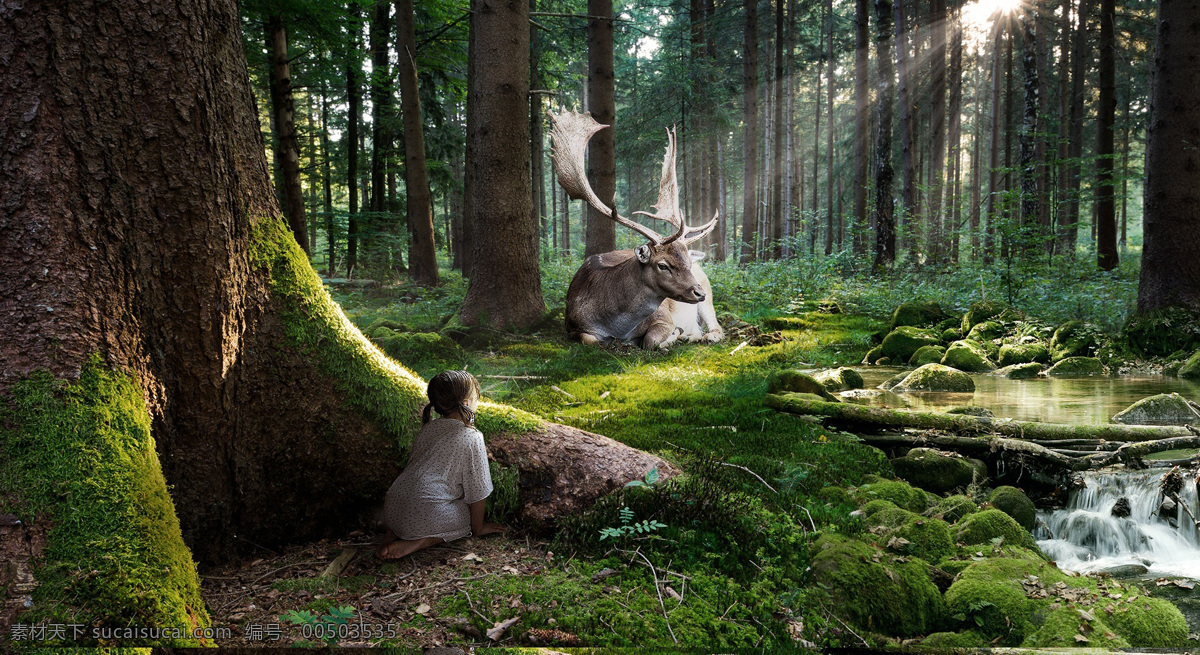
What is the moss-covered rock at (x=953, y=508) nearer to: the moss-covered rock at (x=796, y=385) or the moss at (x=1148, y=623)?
the moss at (x=1148, y=623)

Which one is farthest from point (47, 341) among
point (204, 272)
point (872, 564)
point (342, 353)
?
point (872, 564)

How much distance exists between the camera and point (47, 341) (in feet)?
8.91

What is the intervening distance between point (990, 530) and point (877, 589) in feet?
4.06

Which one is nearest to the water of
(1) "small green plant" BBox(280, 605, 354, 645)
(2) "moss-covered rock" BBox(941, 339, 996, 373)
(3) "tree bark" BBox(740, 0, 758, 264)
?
(2) "moss-covered rock" BBox(941, 339, 996, 373)

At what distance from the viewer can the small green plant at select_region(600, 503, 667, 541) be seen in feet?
11.3

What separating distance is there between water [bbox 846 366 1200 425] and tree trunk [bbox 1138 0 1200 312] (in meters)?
1.87

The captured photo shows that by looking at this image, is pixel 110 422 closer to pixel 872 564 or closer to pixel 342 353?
pixel 342 353

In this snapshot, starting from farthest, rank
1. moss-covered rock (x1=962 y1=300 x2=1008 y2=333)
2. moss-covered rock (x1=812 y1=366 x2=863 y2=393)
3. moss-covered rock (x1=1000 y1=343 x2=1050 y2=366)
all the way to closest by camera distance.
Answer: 1. moss-covered rock (x1=962 y1=300 x2=1008 y2=333)
2. moss-covered rock (x1=1000 y1=343 x2=1050 y2=366)
3. moss-covered rock (x1=812 y1=366 x2=863 y2=393)

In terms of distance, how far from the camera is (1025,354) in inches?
388

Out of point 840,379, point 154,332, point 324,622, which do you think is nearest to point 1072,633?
point 324,622

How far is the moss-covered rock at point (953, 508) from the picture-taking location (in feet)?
15.0

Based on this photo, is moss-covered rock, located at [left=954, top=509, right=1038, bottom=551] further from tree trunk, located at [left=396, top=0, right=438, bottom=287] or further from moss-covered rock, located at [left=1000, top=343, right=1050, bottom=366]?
tree trunk, located at [left=396, top=0, right=438, bottom=287]

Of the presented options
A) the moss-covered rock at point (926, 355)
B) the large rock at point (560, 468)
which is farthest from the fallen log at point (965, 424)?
the moss-covered rock at point (926, 355)

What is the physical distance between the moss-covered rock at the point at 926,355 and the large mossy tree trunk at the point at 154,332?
8.44 m
